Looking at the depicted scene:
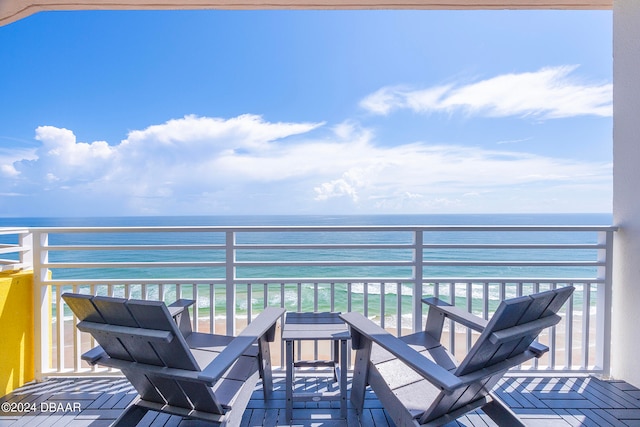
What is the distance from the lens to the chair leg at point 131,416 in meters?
1.77

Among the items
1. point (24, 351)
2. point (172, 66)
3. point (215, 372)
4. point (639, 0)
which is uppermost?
point (172, 66)

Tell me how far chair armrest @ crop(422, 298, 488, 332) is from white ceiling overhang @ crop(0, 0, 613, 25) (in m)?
2.34

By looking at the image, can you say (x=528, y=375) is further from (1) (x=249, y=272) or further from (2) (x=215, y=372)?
(1) (x=249, y=272)

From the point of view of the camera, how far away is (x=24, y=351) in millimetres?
2602

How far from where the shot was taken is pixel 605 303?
2732mm

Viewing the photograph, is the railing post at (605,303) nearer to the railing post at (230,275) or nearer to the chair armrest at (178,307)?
the railing post at (230,275)

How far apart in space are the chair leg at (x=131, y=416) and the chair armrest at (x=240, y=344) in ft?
1.99

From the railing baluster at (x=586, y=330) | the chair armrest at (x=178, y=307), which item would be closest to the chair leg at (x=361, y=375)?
the chair armrest at (x=178, y=307)

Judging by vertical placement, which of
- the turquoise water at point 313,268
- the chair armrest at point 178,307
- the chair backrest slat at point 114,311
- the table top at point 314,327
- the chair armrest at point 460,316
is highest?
the chair backrest slat at point 114,311

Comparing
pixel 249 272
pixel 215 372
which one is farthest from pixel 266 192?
pixel 215 372

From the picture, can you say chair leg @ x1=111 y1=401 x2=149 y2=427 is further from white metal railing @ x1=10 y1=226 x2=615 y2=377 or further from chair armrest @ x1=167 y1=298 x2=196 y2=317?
white metal railing @ x1=10 y1=226 x2=615 y2=377

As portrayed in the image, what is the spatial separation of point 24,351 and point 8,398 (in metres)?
0.32

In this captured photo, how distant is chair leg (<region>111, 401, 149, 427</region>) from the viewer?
1.77 metres

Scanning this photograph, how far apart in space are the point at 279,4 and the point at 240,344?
102 inches
